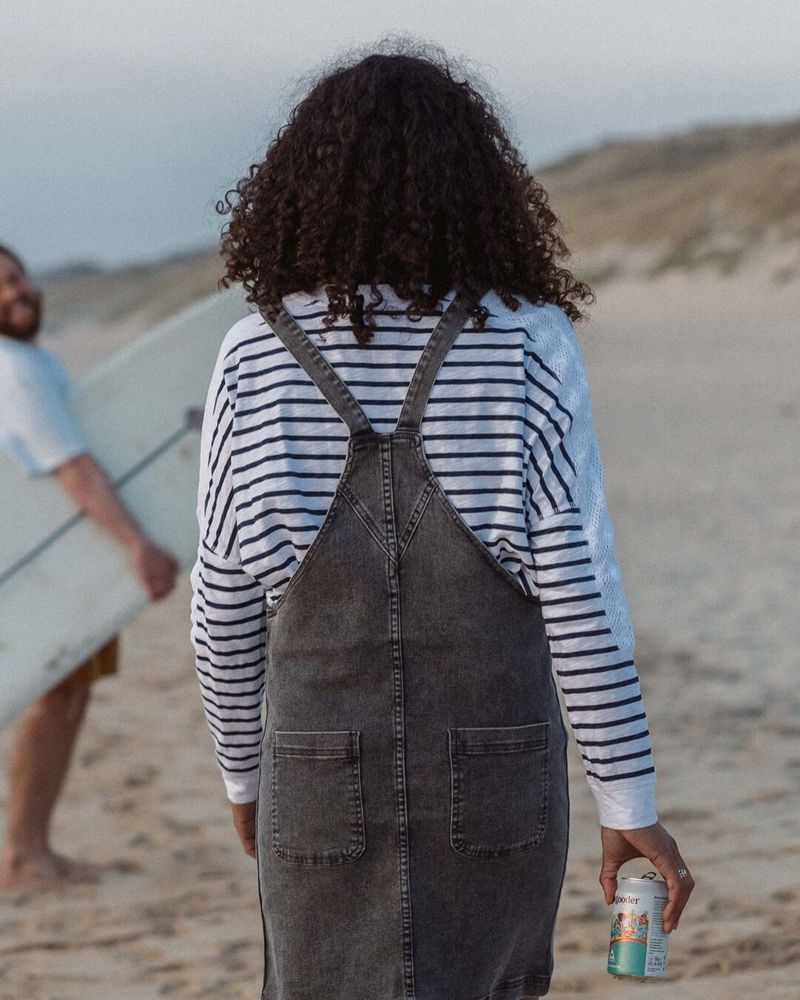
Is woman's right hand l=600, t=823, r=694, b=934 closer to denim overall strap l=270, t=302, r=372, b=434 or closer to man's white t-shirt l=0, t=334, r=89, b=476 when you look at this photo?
denim overall strap l=270, t=302, r=372, b=434

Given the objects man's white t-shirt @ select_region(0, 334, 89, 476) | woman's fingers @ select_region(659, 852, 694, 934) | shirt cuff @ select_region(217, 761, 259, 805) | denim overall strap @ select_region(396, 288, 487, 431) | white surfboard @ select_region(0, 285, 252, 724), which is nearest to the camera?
denim overall strap @ select_region(396, 288, 487, 431)

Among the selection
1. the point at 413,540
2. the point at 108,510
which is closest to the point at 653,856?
the point at 413,540

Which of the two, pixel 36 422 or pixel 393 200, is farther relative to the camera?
pixel 36 422

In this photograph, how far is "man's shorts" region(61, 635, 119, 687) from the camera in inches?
→ 157

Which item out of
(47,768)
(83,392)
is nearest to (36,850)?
(47,768)

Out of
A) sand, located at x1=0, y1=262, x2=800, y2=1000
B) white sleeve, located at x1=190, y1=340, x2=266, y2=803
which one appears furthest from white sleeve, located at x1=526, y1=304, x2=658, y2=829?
white sleeve, located at x1=190, y1=340, x2=266, y2=803

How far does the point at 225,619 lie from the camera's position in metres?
1.81

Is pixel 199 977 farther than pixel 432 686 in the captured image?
Yes

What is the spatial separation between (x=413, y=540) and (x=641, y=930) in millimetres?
606

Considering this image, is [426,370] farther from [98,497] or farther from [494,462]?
[98,497]

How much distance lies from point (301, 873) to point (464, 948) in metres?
0.22

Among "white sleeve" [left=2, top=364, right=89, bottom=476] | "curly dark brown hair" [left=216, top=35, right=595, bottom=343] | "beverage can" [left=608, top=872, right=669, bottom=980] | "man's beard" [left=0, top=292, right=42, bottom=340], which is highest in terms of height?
"man's beard" [left=0, top=292, right=42, bottom=340]

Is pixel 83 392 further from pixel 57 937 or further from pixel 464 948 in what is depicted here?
pixel 464 948

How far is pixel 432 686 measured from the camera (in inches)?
66.2
